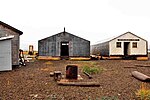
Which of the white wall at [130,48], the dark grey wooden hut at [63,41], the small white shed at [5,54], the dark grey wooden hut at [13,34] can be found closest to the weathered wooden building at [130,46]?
the white wall at [130,48]

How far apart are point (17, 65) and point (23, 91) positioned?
1266 centimetres

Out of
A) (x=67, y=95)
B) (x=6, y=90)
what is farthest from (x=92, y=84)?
(x=6, y=90)

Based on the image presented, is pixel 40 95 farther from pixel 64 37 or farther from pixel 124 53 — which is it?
pixel 124 53

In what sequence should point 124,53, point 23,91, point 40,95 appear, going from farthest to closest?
1. point 124,53
2. point 23,91
3. point 40,95

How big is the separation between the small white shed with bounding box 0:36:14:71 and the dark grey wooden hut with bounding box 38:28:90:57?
15768mm

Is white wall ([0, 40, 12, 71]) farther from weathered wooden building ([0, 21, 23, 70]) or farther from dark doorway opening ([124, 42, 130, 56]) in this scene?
dark doorway opening ([124, 42, 130, 56])

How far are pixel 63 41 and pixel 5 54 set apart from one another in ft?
55.5

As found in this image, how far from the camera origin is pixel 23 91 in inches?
380

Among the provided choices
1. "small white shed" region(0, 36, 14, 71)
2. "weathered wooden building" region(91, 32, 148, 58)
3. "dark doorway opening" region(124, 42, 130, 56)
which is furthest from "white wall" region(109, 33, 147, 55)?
"small white shed" region(0, 36, 14, 71)

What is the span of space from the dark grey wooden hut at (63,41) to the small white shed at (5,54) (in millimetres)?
15768

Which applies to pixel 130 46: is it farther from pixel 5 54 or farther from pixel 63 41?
pixel 5 54

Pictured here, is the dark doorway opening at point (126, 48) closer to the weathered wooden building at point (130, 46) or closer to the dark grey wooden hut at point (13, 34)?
the weathered wooden building at point (130, 46)

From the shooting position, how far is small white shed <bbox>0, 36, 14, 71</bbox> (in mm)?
18578

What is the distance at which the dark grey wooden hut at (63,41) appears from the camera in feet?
115
